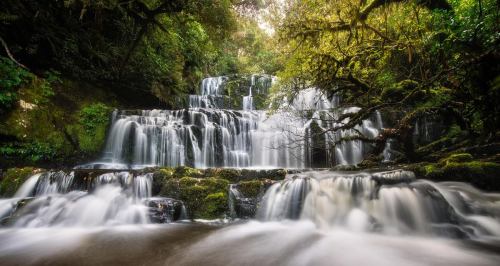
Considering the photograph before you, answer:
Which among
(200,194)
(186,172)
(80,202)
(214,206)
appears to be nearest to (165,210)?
(200,194)

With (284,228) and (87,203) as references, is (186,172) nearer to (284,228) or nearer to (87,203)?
(87,203)

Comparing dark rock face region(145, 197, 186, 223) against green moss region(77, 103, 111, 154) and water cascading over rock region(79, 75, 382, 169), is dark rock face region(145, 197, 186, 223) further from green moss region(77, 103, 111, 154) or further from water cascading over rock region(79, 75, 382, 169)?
green moss region(77, 103, 111, 154)

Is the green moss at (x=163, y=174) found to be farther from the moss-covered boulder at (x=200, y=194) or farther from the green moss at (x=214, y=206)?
the green moss at (x=214, y=206)

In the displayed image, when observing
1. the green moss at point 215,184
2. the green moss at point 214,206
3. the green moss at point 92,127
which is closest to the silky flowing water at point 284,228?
the green moss at point 214,206

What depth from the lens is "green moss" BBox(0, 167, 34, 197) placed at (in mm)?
6355

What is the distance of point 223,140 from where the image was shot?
11242 millimetres

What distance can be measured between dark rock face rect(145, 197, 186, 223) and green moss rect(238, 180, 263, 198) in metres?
1.24

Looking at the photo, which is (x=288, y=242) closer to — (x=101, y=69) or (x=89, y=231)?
(x=89, y=231)

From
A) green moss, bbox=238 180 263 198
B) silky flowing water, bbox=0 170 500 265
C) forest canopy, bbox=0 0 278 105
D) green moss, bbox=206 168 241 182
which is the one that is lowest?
silky flowing water, bbox=0 170 500 265

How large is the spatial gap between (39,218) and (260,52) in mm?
21627

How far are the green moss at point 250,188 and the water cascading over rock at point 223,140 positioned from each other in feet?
12.0

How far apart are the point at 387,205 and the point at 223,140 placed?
287 inches

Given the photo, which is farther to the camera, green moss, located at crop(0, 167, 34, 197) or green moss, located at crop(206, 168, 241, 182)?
green moss, located at crop(206, 168, 241, 182)

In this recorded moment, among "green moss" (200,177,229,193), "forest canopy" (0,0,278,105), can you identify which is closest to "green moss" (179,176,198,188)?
"green moss" (200,177,229,193)
